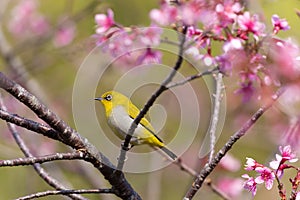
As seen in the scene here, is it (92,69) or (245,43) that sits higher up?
(92,69)

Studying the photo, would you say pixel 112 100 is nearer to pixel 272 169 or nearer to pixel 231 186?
pixel 272 169

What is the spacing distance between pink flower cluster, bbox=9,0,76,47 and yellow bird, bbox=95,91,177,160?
273 cm

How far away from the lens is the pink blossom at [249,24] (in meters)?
2.34

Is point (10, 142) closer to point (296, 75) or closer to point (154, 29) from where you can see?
point (154, 29)

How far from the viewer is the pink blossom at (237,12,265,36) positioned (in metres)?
2.34

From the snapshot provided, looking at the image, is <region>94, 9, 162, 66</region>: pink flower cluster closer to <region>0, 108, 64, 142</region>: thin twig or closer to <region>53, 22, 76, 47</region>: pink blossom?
<region>0, 108, 64, 142</region>: thin twig

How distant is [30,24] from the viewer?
5.94 metres

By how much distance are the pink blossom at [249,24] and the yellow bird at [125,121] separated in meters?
0.71

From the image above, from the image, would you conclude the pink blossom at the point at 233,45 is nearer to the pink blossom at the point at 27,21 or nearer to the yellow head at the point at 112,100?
the yellow head at the point at 112,100

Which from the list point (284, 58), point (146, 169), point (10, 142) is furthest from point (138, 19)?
point (284, 58)

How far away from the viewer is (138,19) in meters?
6.52

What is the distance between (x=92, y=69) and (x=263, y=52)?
2468mm

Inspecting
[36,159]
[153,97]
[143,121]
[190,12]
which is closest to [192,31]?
[190,12]

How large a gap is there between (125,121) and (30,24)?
3.46m
